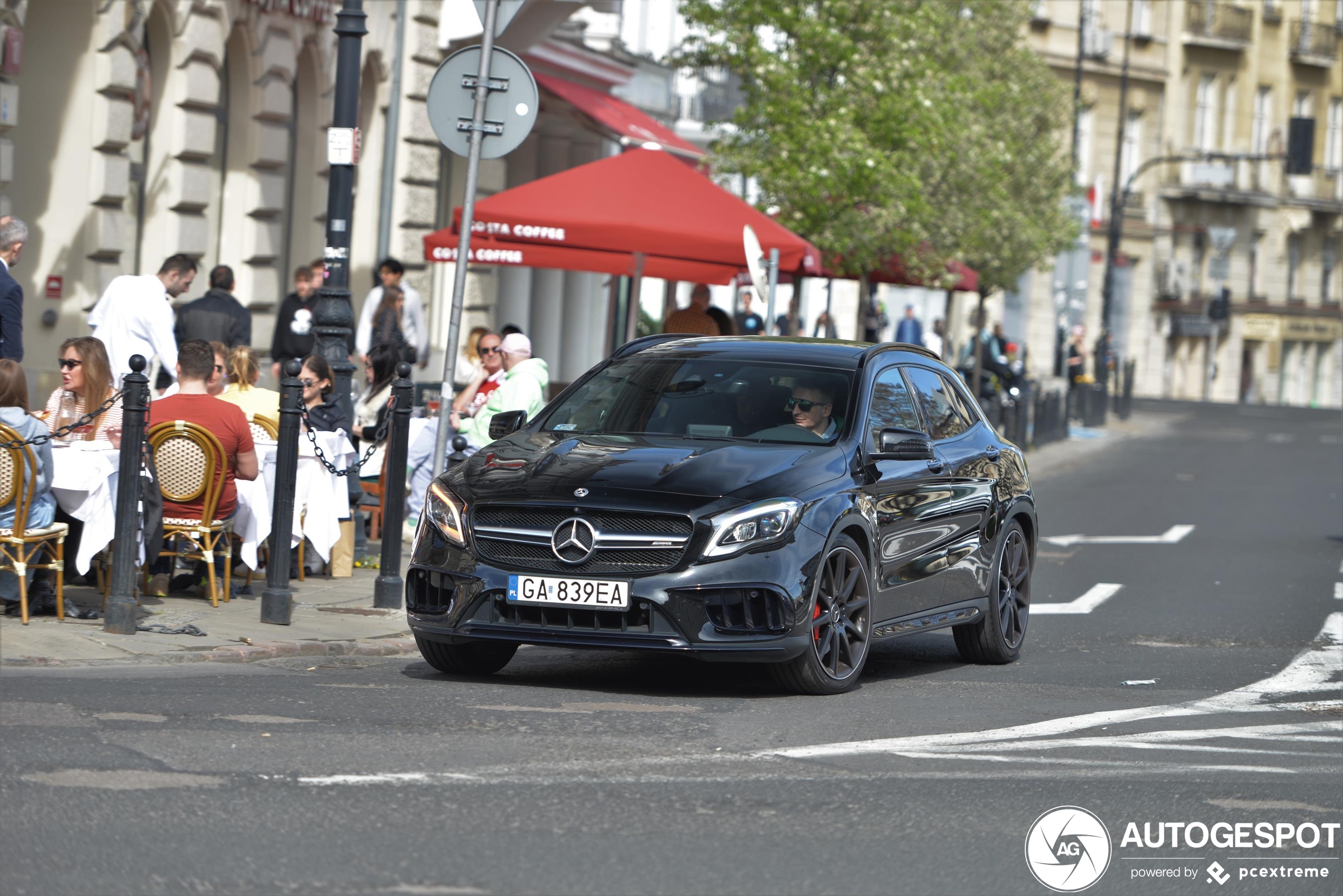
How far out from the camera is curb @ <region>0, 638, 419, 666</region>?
8602 millimetres

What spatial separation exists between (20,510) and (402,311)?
921 cm

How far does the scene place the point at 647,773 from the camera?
21.6 ft

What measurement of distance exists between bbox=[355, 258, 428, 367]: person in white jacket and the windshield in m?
8.68

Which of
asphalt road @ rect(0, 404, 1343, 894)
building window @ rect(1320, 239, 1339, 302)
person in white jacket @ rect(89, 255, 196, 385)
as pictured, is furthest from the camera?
building window @ rect(1320, 239, 1339, 302)

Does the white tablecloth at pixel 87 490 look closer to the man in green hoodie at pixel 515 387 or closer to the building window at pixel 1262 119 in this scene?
the man in green hoodie at pixel 515 387

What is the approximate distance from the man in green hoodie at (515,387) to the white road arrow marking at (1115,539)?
230 inches

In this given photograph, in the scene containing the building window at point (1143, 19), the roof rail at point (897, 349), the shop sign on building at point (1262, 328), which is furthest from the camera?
the shop sign on building at point (1262, 328)

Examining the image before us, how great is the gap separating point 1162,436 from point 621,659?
32.7 m

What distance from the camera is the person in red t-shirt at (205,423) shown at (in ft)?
34.8

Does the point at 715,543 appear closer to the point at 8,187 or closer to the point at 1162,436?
the point at 8,187

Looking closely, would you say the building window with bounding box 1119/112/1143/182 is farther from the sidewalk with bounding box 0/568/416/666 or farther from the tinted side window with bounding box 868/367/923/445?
the tinted side window with bounding box 868/367/923/445

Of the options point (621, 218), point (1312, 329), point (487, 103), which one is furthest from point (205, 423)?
point (1312, 329)

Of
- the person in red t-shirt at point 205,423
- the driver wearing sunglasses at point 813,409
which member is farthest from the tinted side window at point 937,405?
the person in red t-shirt at point 205,423

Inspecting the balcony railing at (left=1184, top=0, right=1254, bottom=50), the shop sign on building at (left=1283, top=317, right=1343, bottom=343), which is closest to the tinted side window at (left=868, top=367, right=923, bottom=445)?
the balcony railing at (left=1184, top=0, right=1254, bottom=50)
